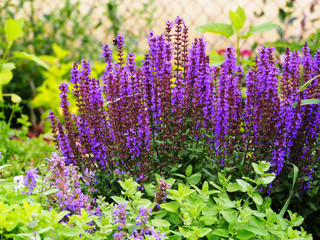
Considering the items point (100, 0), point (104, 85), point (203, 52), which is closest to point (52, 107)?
point (100, 0)

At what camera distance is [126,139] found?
2328mm

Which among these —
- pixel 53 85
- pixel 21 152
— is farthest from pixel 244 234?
pixel 53 85

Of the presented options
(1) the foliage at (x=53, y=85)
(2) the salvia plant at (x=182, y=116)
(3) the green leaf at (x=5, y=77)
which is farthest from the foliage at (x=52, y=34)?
(2) the salvia plant at (x=182, y=116)

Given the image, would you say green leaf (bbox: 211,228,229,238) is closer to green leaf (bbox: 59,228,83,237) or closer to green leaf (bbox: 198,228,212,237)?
green leaf (bbox: 198,228,212,237)

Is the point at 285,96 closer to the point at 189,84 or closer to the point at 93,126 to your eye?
the point at 189,84

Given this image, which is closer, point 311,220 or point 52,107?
point 311,220

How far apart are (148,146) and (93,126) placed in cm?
31

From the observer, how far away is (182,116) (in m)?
2.38

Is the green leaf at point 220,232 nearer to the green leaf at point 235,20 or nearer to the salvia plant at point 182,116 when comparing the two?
the salvia plant at point 182,116

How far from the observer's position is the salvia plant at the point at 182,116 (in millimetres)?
2238

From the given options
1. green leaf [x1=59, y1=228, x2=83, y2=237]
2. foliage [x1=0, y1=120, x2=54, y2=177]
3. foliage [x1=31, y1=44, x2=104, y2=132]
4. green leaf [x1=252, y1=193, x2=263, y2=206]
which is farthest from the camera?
foliage [x1=31, y1=44, x2=104, y2=132]

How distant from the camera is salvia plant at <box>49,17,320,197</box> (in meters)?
2.24

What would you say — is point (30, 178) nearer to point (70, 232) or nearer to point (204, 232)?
point (70, 232)

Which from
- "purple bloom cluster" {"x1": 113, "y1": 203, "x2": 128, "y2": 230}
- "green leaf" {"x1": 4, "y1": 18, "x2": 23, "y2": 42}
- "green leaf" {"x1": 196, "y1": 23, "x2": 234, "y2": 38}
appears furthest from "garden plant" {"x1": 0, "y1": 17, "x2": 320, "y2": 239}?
"green leaf" {"x1": 4, "y1": 18, "x2": 23, "y2": 42}
